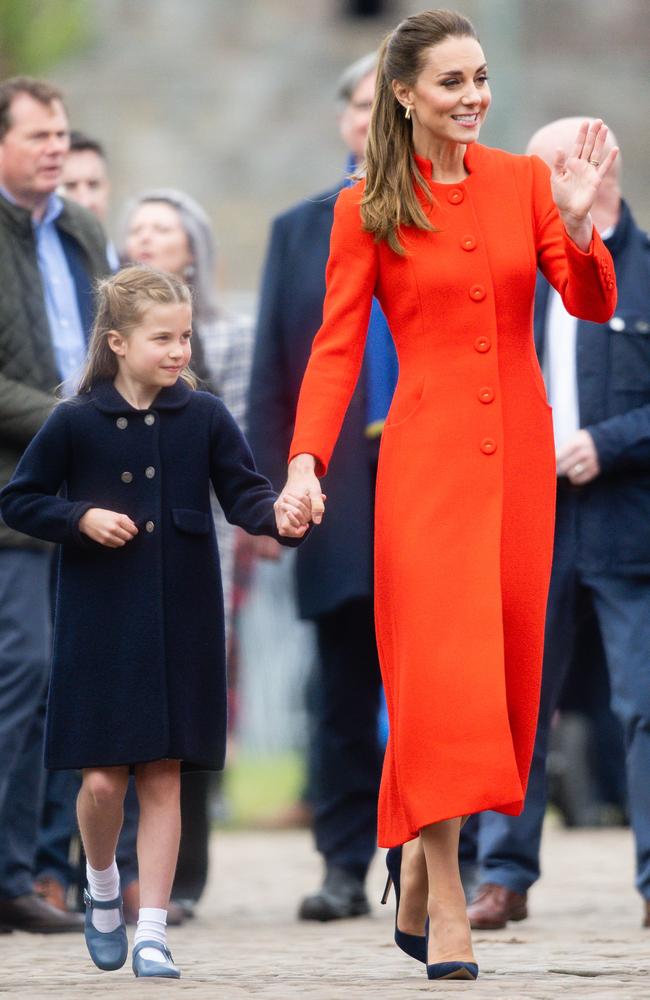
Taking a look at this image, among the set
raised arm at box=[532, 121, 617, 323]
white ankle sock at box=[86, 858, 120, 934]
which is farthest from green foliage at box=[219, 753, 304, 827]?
raised arm at box=[532, 121, 617, 323]

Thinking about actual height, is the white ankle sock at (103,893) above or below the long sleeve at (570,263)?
below

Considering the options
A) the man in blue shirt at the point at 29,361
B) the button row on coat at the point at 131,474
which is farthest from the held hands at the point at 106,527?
the man in blue shirt at the point at 29,361

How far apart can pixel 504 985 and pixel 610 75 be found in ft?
94.1

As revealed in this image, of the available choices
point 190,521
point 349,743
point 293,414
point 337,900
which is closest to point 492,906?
point 337,900

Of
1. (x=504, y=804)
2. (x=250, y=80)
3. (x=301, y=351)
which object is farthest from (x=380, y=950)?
(x=250, y=80)

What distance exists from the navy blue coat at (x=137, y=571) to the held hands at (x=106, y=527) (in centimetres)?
3

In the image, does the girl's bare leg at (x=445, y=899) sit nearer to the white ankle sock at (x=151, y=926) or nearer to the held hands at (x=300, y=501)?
the white ankle sock at (x=151, y=926)

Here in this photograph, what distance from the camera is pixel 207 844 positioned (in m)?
7.41

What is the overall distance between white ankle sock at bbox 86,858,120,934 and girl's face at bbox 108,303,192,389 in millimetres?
1154

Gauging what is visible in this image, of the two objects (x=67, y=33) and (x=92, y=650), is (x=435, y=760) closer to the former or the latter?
(x=92, y=650)

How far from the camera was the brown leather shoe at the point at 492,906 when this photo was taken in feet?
22.3

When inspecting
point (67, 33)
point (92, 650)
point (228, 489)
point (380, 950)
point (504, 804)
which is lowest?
point (380, 950)

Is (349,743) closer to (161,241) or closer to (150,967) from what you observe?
(161,241)

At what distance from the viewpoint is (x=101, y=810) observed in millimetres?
5535
